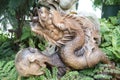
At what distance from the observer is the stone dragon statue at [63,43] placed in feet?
8.21

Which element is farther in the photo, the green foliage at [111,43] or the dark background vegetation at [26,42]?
the green foliage at [111,43]

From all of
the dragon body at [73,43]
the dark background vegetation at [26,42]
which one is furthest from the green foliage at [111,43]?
the dragon body at [73,43]

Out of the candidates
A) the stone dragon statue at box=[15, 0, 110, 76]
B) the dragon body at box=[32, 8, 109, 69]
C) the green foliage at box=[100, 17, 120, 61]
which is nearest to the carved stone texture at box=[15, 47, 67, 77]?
the stone dragon statue at box=[15, 0, 110, 76]

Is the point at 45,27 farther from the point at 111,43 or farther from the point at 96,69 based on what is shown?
the point at 111,43

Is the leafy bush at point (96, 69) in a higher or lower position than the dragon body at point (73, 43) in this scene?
lower

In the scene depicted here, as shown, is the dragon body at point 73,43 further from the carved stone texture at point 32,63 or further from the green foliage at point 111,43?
the green foliage at point 111,43

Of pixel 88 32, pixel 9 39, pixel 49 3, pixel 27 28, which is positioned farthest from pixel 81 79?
pixel 9 39

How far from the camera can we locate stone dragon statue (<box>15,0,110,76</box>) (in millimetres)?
2504

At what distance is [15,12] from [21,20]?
0.54ft

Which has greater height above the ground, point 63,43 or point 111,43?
point 63,43

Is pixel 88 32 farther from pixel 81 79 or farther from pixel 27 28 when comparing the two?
pixel 27 28

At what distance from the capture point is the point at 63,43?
8.34 feet

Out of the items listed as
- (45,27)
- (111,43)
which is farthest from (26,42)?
(45,27)

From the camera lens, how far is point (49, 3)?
332 centimetres
